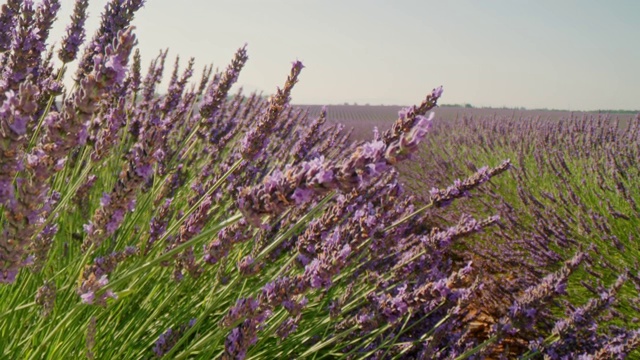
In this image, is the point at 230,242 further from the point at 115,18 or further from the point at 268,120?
the point at 115,18

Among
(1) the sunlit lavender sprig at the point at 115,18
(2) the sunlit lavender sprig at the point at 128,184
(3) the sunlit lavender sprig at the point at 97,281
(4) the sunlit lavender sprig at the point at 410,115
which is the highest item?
(1) the sunlit lavender sprig at the point at 115,18

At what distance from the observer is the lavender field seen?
34.8 inches

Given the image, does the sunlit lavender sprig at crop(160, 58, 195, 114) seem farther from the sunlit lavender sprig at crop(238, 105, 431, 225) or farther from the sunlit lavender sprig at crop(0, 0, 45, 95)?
the sunlit lavender sprig at crop(238, 105, 431, 225)

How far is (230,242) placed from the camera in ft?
4.70

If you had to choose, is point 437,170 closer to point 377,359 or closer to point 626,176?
point 626,176

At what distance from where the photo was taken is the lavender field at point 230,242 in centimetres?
88

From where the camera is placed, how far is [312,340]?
2.23m

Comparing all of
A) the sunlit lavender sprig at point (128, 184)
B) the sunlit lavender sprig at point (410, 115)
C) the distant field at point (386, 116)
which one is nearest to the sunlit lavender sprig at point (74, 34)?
the sunlit lavender sprig at point (128, 184)

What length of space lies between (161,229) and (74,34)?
2.65 ft

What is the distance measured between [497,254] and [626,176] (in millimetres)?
1307

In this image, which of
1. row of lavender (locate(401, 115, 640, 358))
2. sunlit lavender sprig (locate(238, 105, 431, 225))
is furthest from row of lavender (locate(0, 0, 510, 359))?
row of lavender (locate(401, 115, 640, 358))

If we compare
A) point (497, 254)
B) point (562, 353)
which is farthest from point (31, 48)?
point (497, 254)

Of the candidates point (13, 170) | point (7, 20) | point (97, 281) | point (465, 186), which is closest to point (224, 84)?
point (7, 20)

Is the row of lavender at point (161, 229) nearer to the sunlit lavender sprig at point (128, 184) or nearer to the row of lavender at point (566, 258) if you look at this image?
the sunlit lavender sprig at point (128, 184)
